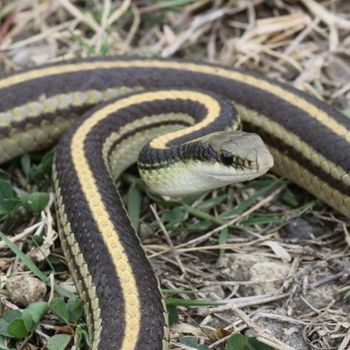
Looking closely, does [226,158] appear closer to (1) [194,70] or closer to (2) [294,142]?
(2) [294,142]

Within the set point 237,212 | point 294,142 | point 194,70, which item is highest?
point 194,70

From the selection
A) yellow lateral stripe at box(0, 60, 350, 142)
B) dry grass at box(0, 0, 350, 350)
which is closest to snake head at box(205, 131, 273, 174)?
dry grass at box(0, 0, 350, 350)

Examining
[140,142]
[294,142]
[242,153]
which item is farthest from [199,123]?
[242,153]

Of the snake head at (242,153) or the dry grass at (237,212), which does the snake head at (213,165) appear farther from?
the dry grass at (237,212)

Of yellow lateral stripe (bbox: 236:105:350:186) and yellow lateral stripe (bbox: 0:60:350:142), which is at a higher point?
yellow lateral stripe (bbox: 0:60:350:142)

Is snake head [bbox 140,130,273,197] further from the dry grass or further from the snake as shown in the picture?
the dry grass

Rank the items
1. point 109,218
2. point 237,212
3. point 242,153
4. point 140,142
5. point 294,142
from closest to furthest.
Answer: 1. point 242,153
2. point 109,218
3. point 237,212
4. point 294,142
5. point 140,142

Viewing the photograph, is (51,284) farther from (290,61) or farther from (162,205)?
(290,61)
